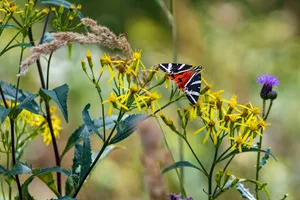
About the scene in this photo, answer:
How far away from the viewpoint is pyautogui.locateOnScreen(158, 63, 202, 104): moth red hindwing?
84cm

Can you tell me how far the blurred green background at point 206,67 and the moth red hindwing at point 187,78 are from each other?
0.94 m

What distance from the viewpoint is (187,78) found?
86 centimetres

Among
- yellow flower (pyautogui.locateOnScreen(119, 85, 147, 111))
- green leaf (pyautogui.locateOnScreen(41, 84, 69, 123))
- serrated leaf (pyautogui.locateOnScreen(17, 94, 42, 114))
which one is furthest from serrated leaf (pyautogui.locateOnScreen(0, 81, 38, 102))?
yellow flower (pyautogui.locateOnScreen(119, 85, 147, 111))

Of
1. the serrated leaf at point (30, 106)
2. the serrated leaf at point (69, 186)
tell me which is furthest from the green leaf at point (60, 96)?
the serrated leaf at point (69, 186)

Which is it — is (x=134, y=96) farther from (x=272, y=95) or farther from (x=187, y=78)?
(x=272, y=95)

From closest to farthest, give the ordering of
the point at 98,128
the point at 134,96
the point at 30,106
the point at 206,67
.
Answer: the point at 134,96 → the point at 30,106 → the point at 98,128 → the point at 206,67

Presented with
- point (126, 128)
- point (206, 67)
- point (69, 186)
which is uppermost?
point (206, 67)

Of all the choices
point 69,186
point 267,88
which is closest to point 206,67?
point 267,88

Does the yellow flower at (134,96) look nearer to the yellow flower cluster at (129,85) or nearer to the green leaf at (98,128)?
the yellow flower cluster at (129,85)

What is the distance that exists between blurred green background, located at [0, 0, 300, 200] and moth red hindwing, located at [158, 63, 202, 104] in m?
0.94

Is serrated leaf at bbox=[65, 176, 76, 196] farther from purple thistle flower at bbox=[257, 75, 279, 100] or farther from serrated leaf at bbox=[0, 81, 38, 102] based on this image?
purple thistle flower at bbox=[257, 75, 279, 100]

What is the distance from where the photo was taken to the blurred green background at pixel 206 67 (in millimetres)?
2311

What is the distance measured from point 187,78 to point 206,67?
162cm

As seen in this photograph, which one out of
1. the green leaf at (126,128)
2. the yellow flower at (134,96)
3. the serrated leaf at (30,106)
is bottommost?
the green leaf at (126,128)
